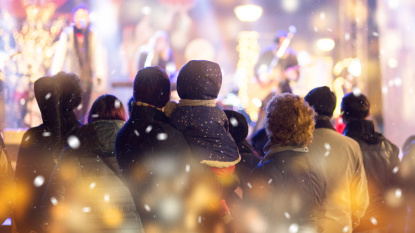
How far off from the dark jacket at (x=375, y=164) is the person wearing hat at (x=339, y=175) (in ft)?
1.57

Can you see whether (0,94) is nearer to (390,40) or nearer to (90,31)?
(90,31)

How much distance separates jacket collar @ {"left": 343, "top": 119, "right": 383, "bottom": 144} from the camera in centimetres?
329

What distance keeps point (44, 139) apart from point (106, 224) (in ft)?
2.22

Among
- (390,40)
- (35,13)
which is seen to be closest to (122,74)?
(35,13)

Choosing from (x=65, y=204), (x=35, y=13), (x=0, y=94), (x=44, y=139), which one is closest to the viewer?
(x=65, y=204)

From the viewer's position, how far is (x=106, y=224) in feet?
7.87

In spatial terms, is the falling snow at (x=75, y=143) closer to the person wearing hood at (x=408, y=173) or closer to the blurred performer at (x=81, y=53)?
the person wearing hood at (x=408, y=173)

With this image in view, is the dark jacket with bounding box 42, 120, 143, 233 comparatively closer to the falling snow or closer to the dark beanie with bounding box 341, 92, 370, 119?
the falling snow

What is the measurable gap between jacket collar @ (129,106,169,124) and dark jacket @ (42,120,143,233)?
246mm

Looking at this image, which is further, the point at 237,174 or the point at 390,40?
the point at 390,40

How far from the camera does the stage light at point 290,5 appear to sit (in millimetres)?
12242

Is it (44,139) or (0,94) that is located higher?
(44,139)

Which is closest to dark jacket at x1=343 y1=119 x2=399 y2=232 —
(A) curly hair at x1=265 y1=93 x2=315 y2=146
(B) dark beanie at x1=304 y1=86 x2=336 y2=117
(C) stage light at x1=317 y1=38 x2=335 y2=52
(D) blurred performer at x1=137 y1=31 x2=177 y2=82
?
(B) dark beanie at x1=304 y1=86 x2=336 y2=117

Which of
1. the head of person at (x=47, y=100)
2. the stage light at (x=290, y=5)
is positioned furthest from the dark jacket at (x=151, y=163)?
the stage light at (x=290, y=5)
